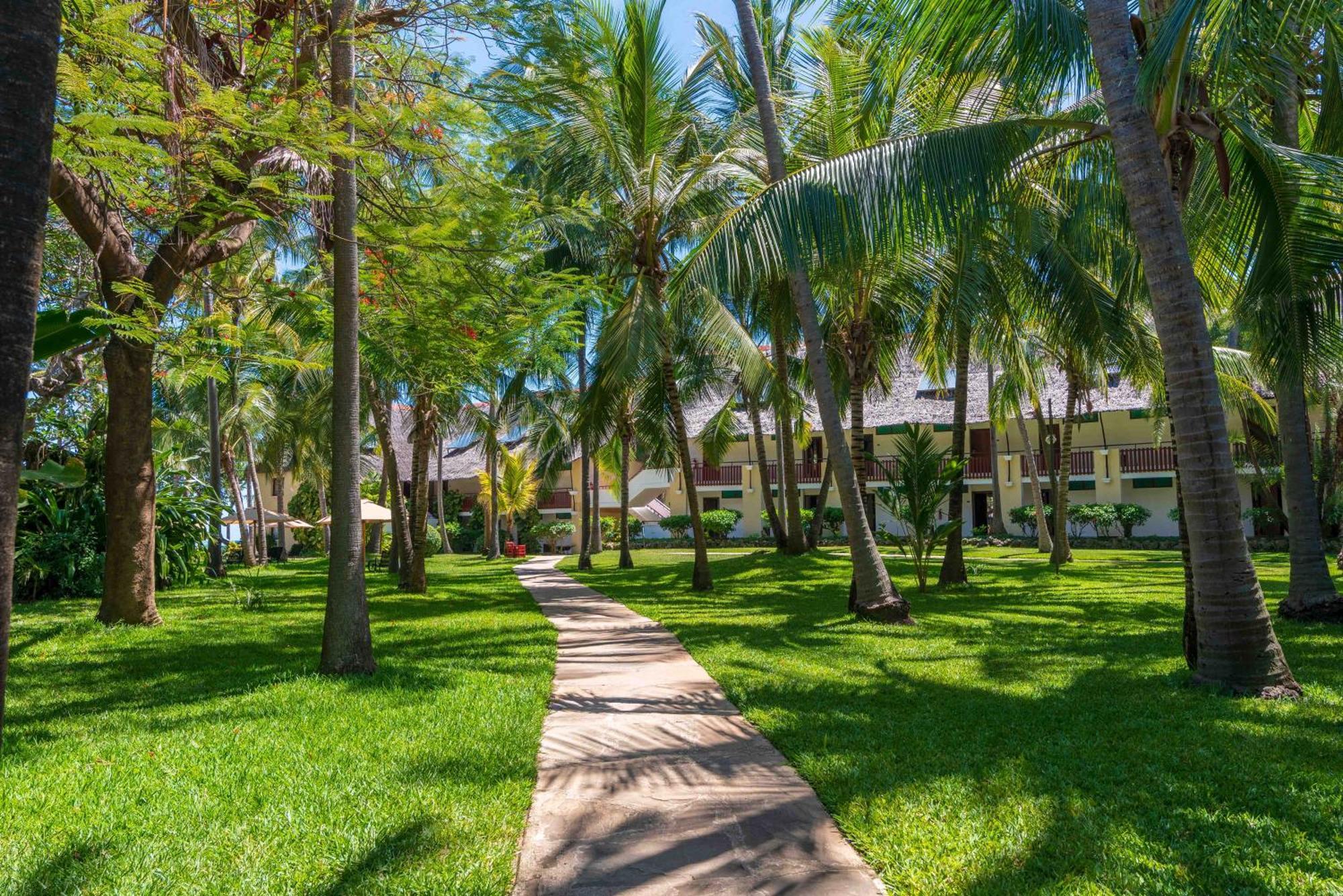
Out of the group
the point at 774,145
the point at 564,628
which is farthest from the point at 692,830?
the point at 774,145

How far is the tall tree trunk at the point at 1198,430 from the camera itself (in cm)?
580

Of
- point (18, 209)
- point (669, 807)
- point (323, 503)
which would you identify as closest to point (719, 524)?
point (323, 503)

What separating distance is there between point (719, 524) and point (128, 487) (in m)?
28.4

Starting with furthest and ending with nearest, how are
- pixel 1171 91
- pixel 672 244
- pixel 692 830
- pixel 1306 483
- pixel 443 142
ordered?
pixel 672 244
pixel 1306 483
pixel 443 142
pixel 1171 91
pixel 692 830

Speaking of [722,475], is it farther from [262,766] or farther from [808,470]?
[262,766]

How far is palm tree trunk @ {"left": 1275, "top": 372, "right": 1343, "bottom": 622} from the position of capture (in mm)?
9227

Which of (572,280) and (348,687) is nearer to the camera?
(348,687)

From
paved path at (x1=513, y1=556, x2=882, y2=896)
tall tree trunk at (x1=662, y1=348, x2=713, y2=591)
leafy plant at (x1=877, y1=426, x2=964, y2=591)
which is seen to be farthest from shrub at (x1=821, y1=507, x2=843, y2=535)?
paved path at (x1=513, y1=556, x2=882, y2=896)

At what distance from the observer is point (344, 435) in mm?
7004

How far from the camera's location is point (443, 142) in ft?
25.6

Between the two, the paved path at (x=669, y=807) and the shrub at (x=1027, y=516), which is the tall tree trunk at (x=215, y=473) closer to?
the paved path at (x=669, y=807)

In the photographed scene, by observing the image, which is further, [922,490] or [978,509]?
[978,509]

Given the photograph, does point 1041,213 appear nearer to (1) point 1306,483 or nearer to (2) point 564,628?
(1) point 1306,483

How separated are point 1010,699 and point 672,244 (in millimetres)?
12258
